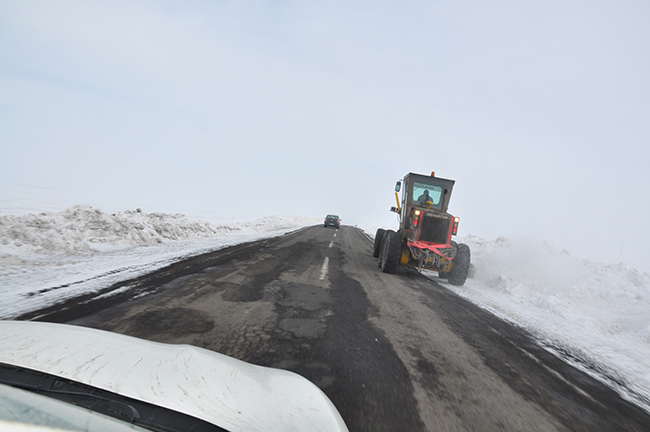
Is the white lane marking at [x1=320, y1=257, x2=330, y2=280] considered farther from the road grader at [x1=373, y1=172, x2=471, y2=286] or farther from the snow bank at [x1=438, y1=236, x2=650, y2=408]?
the snow bank at [x1=438, y1=236, x2=650, y2=408]

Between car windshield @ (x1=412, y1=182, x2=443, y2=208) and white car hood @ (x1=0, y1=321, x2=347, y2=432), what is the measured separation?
8222mm

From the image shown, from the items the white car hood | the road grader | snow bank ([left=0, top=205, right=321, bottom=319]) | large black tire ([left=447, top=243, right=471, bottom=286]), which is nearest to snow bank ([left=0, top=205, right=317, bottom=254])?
snow bank ([left=0, top=205, right=321, bottom=319])

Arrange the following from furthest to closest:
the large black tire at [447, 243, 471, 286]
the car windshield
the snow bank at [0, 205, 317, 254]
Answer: the car windshield
the large black tire at [447, 243, 471, 286]
the snow bank at [0, 205, 317, 254]

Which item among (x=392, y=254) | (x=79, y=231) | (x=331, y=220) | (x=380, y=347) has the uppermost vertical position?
(x=331, y=220)

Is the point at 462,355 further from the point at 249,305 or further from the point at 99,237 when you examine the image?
the point at 99,237

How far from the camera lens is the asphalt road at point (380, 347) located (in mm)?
2256

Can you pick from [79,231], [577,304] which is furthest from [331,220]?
[577,304]

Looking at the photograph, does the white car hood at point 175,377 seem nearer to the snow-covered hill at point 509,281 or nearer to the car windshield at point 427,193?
the snow-covered hill at point 509,281

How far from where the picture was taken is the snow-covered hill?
3.78 m

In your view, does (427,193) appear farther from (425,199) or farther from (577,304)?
(577,304)

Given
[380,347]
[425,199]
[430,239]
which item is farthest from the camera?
[425,199]

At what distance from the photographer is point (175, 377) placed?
53.4 inches

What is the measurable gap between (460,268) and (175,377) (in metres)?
7.72

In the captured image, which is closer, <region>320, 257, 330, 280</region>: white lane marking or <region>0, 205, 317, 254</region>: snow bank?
<region>0, 205, 317, 254</region>: snow bank
